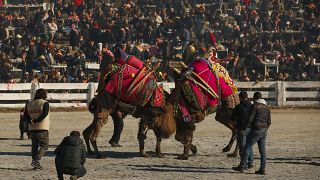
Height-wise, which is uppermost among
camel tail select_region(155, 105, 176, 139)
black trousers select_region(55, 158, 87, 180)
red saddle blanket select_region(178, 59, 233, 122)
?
red saddle blanket select_region(178, 59, 233, 122)

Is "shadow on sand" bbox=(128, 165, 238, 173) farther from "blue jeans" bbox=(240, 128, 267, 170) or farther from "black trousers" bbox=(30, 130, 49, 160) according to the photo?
"black trousers" bbox=(30, 130, 49, 160)

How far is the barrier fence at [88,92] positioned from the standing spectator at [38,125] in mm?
14597

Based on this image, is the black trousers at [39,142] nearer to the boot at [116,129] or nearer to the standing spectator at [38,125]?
the standing spectator at [38,125]

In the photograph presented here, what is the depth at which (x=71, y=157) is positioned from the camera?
15141 millimetres

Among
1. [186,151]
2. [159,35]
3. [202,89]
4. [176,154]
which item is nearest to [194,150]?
[176,154]

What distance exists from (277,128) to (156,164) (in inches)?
329

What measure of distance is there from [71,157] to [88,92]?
1765 centimetres

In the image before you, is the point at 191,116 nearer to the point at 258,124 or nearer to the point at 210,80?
the point at 210,80

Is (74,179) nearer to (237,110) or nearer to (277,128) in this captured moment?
(237,110)

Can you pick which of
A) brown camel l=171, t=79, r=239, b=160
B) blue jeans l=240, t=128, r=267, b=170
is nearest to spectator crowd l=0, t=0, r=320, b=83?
brown camel l=171, t=79, r=239, b=160

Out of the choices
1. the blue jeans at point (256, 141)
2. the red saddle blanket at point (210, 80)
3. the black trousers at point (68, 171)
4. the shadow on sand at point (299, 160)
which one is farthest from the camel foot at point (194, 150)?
the black trousers at point (68, 171)

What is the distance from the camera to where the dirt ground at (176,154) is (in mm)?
17359

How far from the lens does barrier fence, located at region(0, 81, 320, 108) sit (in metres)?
32.3

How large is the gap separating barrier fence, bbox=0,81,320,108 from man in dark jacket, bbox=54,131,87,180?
56.1 feet
